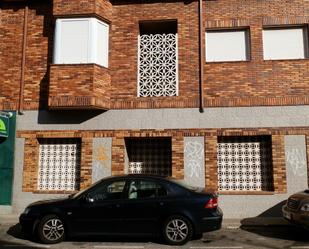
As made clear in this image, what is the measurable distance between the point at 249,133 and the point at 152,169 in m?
3.17

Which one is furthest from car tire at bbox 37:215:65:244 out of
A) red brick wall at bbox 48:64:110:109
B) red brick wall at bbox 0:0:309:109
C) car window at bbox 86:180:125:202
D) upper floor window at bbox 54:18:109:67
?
upper floor window at bbox 54:18:109:67

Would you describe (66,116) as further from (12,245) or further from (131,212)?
(131,212)

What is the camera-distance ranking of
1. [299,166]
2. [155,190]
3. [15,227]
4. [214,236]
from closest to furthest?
[155,190] → [214,236] → [15,227] → [299,166]

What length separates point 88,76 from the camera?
39.5 ft

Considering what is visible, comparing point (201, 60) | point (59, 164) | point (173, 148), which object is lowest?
point (59, 164)

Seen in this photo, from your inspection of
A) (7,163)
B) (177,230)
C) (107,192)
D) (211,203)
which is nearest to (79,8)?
(7,163)

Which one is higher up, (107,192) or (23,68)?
(23,68)

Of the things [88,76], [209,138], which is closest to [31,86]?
[88,76]

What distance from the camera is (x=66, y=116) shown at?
12.6 m

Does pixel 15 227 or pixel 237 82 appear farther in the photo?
pixel 237 82

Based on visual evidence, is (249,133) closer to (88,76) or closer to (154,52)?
(154,52)

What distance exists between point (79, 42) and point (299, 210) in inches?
311

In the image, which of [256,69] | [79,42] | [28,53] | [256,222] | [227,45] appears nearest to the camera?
[256,222]

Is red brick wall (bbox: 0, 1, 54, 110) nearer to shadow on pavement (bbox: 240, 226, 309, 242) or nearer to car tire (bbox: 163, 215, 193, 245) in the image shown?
car tire (bbox: 163, 215, 193, 245)
